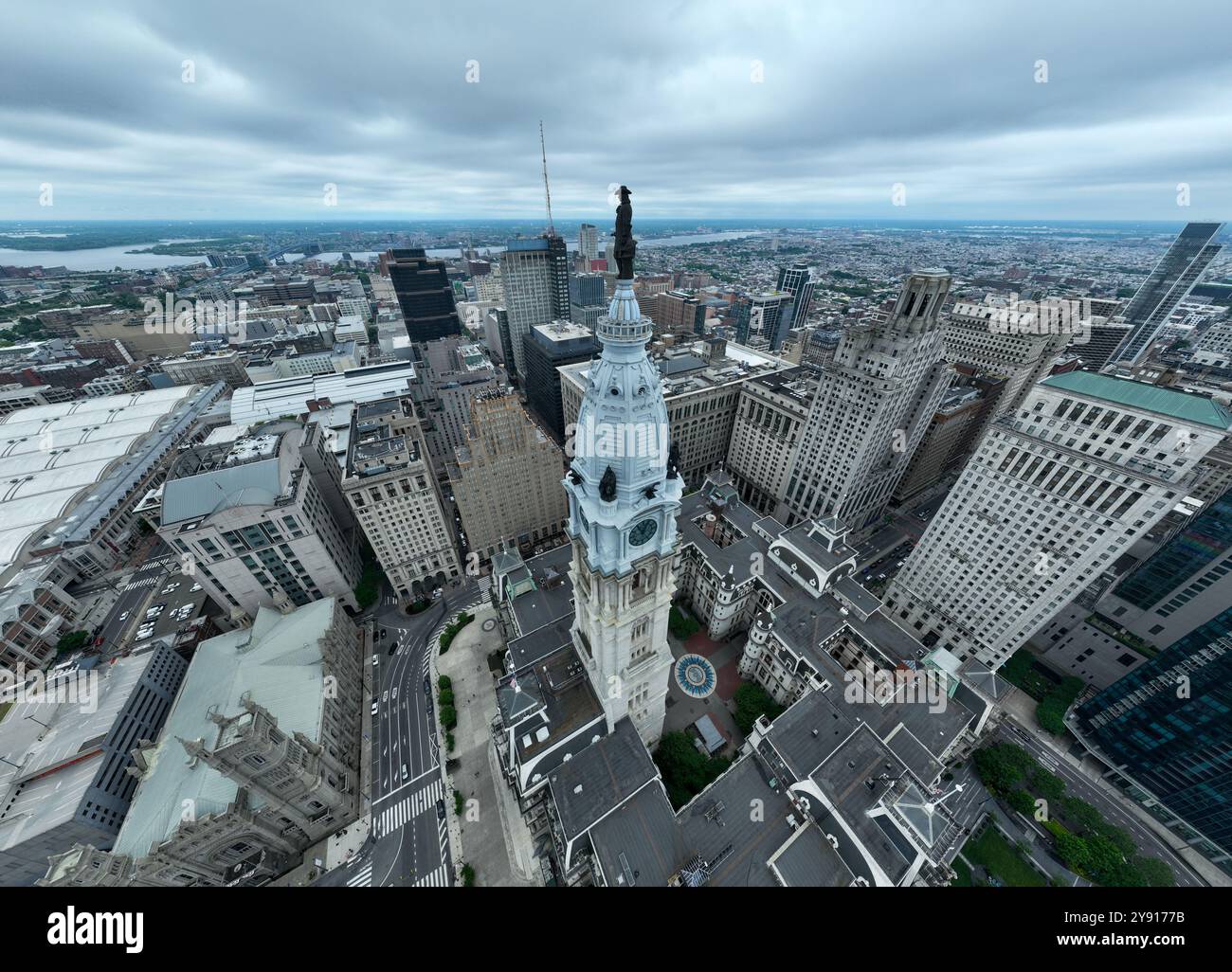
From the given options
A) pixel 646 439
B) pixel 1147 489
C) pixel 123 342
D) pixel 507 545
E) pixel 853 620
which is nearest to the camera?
pixel 646 439

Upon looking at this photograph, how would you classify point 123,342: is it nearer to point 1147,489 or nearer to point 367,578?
point 367,578

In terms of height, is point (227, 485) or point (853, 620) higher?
point (227, 485)

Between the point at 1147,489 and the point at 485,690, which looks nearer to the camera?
the point at 1147,489

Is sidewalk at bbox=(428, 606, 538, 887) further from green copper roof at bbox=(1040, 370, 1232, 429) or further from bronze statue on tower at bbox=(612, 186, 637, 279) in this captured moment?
Answer: green copper roof at bbox=(1040, 370, 1232, 429)

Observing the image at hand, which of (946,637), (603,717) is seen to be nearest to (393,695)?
(603,717)

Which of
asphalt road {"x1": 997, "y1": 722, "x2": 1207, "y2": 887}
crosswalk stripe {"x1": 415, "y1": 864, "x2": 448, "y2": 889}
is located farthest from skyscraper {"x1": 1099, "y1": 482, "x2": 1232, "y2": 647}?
crosswalk stripe {"x1": 415, "y1": 864, "x2": 448, "y2": 889}

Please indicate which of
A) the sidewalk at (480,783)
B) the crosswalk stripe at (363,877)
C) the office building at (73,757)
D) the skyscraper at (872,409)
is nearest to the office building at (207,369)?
the office building at (73,757)

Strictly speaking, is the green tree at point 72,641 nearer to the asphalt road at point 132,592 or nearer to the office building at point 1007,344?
the asphalt road at point 132,592

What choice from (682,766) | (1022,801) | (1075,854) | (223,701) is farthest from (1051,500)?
(223,701)
